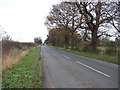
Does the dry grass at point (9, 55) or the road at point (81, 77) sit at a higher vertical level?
the dry grass at point (9, 55)

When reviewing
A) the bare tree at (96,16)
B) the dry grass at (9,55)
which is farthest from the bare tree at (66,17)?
the dry grass at (9,55)

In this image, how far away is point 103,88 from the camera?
5895 millimetres

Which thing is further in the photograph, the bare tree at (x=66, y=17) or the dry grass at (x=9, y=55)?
the bare tree at (x=66, y=17)

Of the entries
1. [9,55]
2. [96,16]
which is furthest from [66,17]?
[9,55]

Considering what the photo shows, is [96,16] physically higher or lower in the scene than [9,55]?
higher

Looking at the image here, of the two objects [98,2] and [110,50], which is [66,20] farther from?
[110,50]

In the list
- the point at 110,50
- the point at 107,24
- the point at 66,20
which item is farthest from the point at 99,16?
the point at 66,20

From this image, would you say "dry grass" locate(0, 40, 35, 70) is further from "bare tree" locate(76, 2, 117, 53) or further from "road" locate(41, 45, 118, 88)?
"bare tree" locate(76, 2, 117, 53)

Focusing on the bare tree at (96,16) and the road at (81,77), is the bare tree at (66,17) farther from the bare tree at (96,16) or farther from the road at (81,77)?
the road at (81,77)

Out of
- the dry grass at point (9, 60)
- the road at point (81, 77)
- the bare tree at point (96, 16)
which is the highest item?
the bare tree at point (96, 16)

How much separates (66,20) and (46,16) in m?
6.82

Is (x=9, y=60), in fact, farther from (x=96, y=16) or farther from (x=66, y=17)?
(x=66, y=17)

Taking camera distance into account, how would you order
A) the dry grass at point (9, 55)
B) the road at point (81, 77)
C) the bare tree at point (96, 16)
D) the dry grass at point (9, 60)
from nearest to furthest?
the road at point (81, 77) < the dry grass at point (9, 60) < the dry grass at point (9, 55) < the bare tree at point (96, 16)

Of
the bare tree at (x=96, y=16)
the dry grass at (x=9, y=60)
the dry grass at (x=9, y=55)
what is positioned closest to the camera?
the dry grass at (x=9, y=60)
